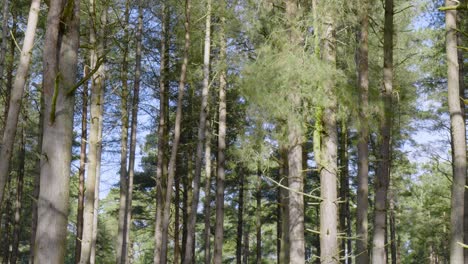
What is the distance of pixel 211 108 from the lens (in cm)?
1811

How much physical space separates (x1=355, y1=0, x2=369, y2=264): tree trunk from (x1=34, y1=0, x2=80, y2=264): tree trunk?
20.0 ft

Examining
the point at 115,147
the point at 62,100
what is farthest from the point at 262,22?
the point at 115,147

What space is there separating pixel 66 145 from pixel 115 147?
18324 mm

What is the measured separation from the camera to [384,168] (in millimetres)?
8930

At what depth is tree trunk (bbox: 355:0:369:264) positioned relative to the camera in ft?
29.9

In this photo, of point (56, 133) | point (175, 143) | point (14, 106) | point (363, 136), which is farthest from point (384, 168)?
point (56, 133)

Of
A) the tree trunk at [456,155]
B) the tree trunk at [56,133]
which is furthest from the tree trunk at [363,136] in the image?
the tree trunk at [56,133]

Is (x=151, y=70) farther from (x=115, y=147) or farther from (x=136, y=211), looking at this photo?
(x=136, y=211)

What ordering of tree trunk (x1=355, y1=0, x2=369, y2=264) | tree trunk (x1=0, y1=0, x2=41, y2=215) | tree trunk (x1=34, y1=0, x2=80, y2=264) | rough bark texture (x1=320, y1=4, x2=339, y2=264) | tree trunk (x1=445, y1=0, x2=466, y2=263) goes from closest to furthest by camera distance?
tree trunk (x1=34, y1=0, x2=80, y2=264), rough bark texture (x1=320, y1=4, x2=339, y2=264), tree trunk (x1=0, y1=0, x2=41, y2=215), tree trunk (x1=445, y1=0, x2=466, y2=263), tree trunk (x1=355, y1=0, x2=369, y2=264)

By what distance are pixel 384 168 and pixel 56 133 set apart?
21.7 ft

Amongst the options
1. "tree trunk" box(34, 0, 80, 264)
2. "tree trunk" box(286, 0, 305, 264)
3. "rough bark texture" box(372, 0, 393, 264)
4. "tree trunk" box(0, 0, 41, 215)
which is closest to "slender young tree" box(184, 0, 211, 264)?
"tree trunk" box(286, 0, 305, 264)

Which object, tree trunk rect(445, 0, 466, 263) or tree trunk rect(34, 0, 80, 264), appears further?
tree trunk rect(445, 0, 466, 263)

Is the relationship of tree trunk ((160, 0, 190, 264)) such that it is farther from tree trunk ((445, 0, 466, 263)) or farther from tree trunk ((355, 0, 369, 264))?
tree trunk ((445, 0, 466, 263))

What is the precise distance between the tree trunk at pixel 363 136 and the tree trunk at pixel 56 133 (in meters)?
6.08
